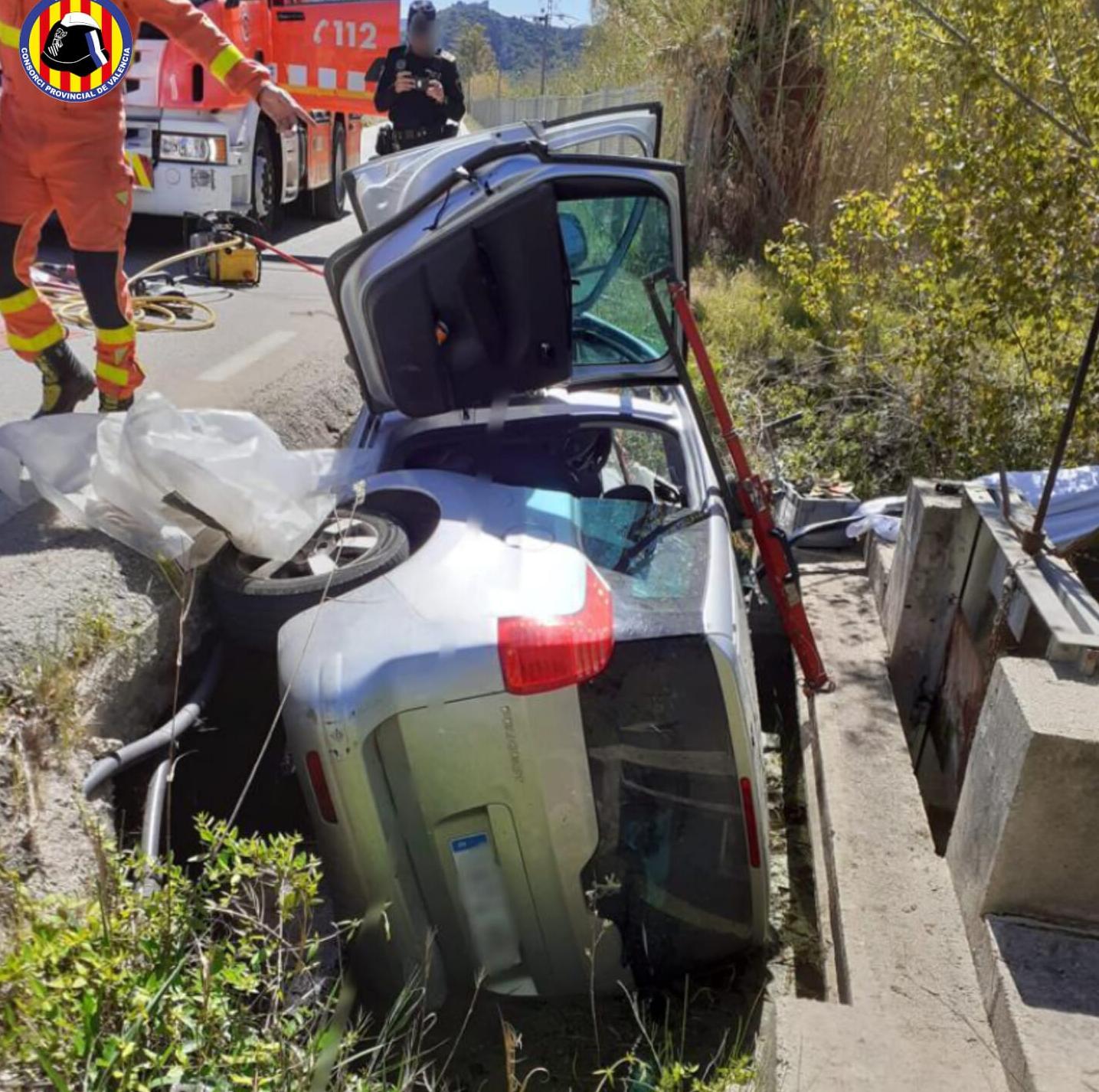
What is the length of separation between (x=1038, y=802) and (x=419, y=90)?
7346 millimetres

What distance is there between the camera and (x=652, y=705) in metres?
2.57

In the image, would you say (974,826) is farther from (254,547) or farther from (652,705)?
(254,547)

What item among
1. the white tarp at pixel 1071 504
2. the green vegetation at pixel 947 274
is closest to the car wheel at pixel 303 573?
the white tarp at pixel 1071 504

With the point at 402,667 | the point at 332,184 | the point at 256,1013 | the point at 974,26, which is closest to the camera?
the point at 256,1013

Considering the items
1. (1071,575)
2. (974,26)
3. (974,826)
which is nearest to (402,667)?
(974,826)

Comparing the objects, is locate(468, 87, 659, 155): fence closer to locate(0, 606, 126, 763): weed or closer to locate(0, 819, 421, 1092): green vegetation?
locate(0, 606, 126, 763): weed

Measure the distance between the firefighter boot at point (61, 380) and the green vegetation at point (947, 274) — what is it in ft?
12.0

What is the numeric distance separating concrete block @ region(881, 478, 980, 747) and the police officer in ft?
18.0

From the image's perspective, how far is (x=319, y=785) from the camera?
8.13 ft

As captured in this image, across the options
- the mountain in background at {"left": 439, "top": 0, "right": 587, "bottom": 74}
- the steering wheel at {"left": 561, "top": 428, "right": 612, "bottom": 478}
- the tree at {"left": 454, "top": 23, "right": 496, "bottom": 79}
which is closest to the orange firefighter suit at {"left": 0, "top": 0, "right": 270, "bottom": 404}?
the steering wheel at {"left": 561, "top": 428, "right": 612, "bottom": 478}

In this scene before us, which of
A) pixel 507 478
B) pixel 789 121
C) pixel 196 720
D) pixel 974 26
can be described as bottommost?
pixel 196 720

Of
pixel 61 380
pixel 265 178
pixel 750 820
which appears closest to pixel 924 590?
pixel 750 820

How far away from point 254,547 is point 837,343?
5.91 metres

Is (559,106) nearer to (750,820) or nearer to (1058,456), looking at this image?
(1058,456)
